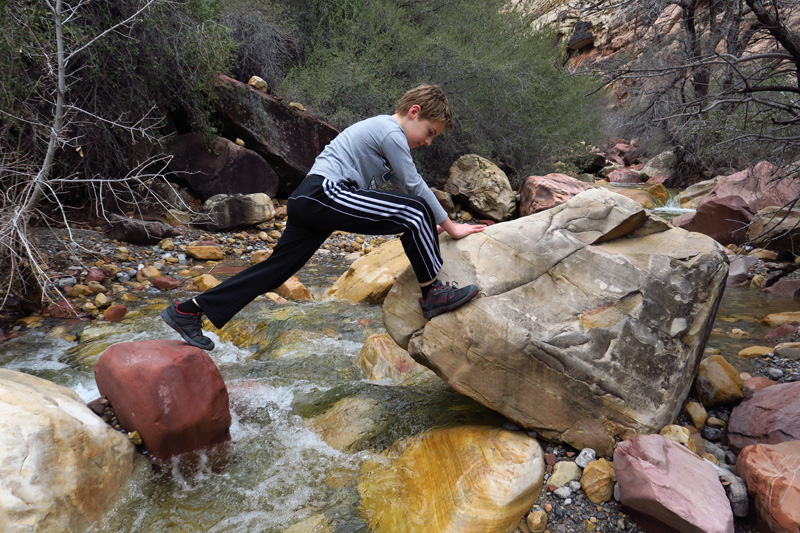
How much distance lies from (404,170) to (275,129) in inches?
297

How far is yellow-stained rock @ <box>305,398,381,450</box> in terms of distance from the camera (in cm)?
273

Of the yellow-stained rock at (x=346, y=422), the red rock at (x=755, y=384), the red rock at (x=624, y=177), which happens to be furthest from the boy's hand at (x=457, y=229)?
the red rock at (x=624, y=177)

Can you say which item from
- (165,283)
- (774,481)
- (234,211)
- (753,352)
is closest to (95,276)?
(165,283)

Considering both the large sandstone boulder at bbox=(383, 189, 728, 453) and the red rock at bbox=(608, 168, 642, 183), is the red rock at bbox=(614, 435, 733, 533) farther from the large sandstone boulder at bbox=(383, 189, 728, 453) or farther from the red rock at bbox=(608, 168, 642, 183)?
the red rock at bbox=(608, 168, 642, 183)

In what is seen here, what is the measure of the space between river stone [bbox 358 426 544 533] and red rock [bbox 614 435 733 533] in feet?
1.30

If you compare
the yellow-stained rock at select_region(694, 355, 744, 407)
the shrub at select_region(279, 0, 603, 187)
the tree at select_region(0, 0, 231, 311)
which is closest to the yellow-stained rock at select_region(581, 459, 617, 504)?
the yellow-stained rock at select_region(694, 355, 744, 407)

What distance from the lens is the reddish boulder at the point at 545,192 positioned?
945cm

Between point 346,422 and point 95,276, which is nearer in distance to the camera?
Answer: point 346,422

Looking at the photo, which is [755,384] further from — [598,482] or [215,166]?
[215,166]

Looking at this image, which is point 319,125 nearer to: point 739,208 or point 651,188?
point 739,208

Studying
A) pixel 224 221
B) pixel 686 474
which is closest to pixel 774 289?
pixel 686 474

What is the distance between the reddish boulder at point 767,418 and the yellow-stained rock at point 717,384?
7cm

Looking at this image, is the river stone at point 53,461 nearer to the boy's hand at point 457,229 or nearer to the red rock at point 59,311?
the boy's hand at point 457,229

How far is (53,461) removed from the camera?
6.32 ft
